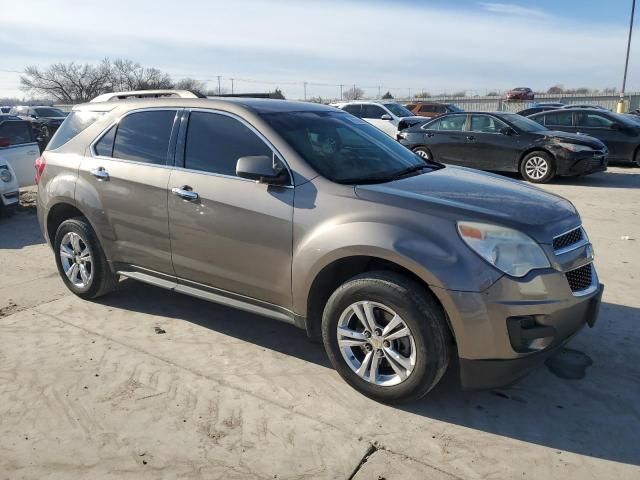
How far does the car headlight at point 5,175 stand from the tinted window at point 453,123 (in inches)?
358

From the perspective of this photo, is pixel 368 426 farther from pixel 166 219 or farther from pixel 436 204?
pixel 166 219

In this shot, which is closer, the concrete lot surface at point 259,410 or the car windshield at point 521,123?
the concrete lot surface at point 259,410

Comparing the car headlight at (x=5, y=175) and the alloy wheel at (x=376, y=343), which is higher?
the car headlight at (x=5, y=175)

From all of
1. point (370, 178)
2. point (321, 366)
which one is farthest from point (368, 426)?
point (370, 178)

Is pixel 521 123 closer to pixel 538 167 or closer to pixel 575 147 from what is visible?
pixel 538 167

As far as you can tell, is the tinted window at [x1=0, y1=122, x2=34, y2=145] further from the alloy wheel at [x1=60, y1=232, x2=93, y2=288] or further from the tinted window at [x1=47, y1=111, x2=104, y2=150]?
the alloy wheel at [x1=60, y1=232, x2=93, y2=288]

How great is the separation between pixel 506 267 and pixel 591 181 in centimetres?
1019

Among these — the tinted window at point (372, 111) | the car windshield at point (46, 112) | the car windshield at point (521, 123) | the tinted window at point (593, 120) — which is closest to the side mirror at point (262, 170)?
the car windshield at point (521, 123)

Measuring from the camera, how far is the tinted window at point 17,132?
995cm

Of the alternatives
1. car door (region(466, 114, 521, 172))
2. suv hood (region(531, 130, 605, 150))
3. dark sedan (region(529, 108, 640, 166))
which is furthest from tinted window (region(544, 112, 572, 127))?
car door (region(466, 114, 521, 172))

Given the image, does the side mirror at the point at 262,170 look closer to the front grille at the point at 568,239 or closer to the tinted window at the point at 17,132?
the front grille at the point at 568,239

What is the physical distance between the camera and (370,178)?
368cm

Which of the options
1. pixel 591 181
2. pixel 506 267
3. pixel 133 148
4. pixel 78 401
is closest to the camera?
pixel 506 267

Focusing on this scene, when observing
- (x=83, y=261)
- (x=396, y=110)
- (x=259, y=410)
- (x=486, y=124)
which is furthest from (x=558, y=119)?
(x=259, y=410)
